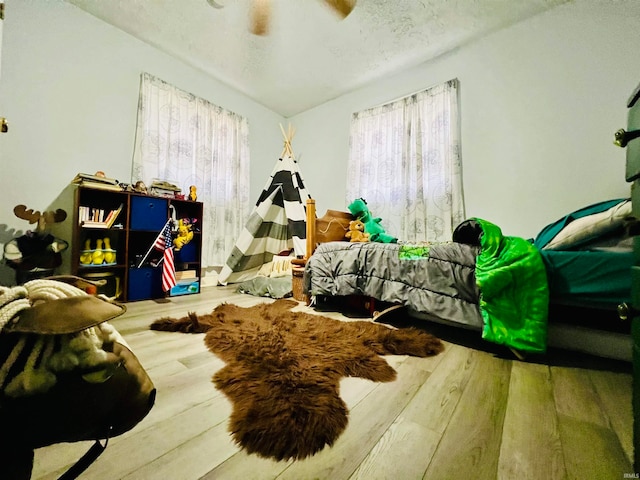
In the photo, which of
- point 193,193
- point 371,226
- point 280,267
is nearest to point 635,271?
point 371,226

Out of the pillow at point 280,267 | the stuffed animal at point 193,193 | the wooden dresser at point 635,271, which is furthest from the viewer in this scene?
the pillow at point 280,267

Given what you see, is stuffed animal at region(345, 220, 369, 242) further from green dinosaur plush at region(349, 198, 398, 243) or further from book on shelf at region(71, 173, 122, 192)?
book on shelf at region(71, 173, 122, 192)

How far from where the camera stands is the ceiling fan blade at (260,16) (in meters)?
1.91

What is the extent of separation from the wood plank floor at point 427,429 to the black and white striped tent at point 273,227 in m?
1.72

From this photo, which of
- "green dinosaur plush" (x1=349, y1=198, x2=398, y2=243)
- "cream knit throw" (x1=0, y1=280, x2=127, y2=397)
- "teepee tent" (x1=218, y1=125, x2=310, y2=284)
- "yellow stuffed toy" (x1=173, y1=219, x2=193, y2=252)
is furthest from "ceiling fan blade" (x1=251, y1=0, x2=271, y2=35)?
"cream knit throw" (x1=0, y1=280, x2=127, y2=397)

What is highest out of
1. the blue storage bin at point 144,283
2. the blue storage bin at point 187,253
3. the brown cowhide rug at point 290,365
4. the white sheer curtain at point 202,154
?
the white sheer curtain at point 202,154

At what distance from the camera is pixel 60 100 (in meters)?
1.96

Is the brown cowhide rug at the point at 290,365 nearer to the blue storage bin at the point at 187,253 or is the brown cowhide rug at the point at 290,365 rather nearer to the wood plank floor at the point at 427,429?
the wood plank floor at the point at 427,429

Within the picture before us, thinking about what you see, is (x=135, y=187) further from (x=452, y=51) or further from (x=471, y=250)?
(x=452, y=51)

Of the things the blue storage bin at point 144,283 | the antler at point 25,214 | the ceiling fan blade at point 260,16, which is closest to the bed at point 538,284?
the blue storage bin at point 144,283

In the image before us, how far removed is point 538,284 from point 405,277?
24.4 inches

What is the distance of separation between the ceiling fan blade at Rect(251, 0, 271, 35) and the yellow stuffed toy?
6.15ft

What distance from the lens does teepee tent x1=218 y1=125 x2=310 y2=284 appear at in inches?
109

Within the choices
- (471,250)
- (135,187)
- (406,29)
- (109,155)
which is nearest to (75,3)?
(109,155)
